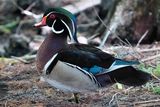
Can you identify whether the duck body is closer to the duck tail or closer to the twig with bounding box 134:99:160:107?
the duck tail

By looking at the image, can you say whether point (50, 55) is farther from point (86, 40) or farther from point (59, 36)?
point (86, 40)

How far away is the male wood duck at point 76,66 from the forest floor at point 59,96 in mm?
221

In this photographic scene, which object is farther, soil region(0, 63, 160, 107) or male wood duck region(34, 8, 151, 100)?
soil region(0, 63, 160, 107)

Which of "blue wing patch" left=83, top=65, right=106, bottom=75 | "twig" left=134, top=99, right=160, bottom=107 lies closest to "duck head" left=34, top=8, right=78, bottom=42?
"blue wing patch" left=83, top=65, right=106, bottom=75

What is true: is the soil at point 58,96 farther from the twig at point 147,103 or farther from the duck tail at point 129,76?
the duck tail at point 129,76

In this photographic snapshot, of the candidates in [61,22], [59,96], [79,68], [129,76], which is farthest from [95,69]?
[59,96]

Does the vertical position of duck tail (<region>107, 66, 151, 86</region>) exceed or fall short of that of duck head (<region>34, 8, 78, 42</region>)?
it falls short

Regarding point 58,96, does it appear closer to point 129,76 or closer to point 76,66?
point 76,66

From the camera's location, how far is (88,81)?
4.40 metres

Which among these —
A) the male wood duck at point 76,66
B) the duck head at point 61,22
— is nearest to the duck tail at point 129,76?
the male wood duck at point 76,66

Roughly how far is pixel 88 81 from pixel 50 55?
0.36 metres

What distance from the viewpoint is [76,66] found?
14.4 ft

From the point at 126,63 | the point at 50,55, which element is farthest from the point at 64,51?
the point at 126,63

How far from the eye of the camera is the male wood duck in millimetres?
4387
